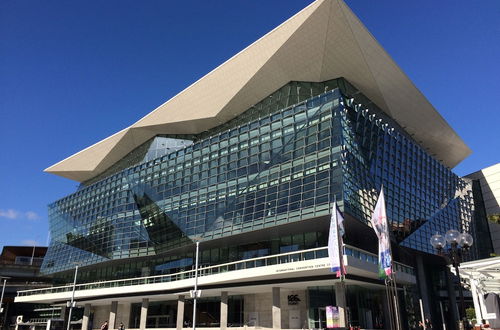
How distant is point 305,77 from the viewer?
48375 millimetres

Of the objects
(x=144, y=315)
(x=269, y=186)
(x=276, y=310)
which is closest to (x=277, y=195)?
(x=269, y=186)

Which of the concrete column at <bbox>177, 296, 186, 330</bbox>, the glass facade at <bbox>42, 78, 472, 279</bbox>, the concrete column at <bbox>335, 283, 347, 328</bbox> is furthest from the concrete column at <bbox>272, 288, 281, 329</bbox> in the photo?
the concrete column at <bbox>177, 296, 186, 330</bbox>

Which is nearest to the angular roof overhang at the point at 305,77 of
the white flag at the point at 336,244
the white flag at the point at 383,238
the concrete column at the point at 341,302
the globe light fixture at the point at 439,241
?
the concrete column at the point at 341,302

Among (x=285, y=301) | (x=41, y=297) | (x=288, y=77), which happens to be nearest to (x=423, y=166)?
(x=288, y=77)

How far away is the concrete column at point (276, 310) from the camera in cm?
3528

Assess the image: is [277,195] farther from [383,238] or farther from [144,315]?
[144,315]

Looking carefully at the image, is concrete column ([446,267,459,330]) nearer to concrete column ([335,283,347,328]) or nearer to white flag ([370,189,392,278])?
concrete column ([335,283,347,328])

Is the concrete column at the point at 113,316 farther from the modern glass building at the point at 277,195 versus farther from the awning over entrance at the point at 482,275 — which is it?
the awning over entrance at the point at 482,275

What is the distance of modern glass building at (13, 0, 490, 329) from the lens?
37562 mm

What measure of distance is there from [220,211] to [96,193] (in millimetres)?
26282

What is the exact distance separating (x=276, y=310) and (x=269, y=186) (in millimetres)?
11226

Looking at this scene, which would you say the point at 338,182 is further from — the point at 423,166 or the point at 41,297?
the point at 41,297

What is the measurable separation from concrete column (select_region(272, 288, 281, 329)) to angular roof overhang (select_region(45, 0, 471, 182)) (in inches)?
960

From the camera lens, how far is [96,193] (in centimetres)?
6150
